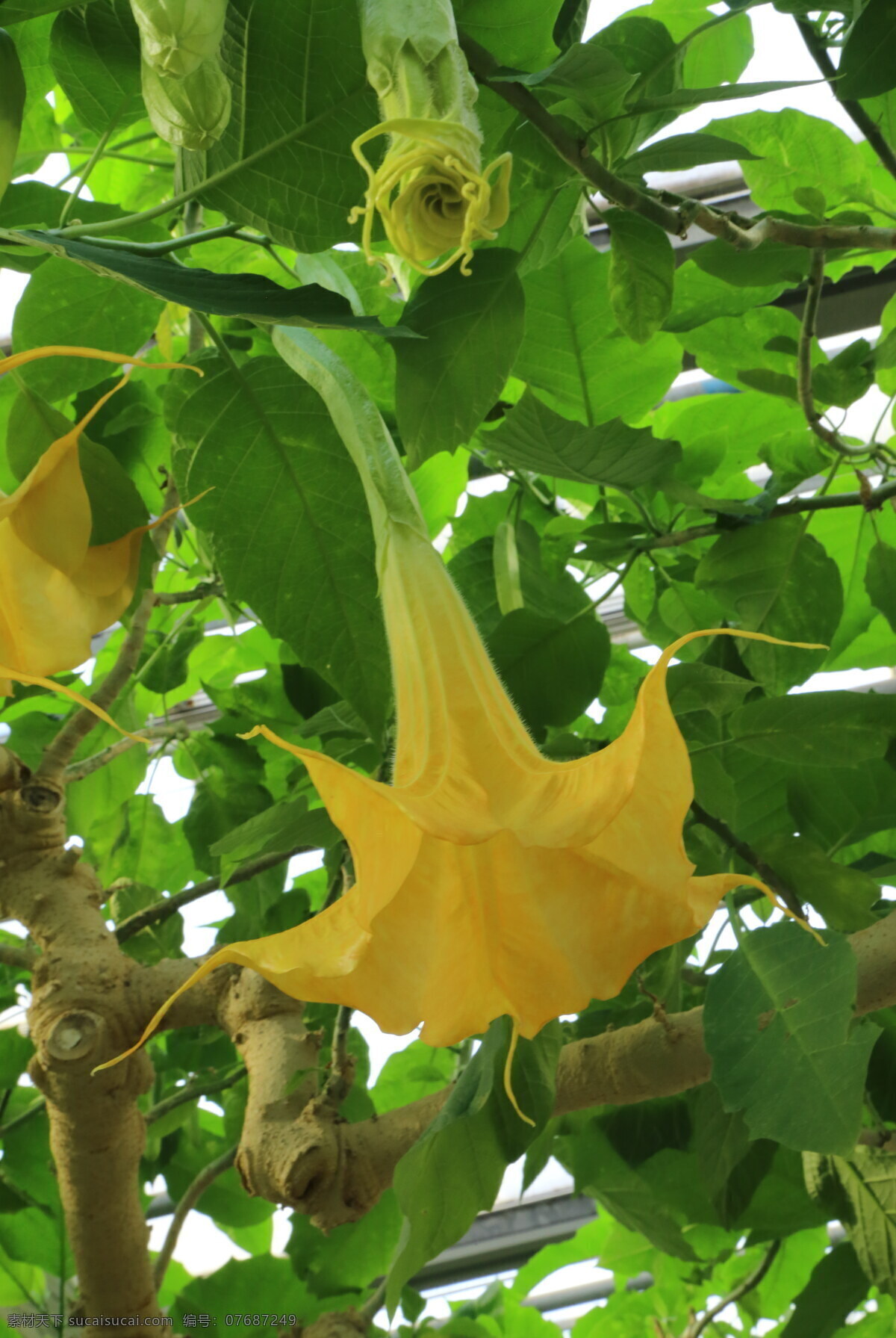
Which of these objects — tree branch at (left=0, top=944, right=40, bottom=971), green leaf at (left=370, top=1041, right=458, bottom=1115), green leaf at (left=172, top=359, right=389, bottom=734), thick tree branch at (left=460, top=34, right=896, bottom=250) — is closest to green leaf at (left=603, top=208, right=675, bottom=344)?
thick tree branch at (left=460, top=34, right=896, bottom=250)

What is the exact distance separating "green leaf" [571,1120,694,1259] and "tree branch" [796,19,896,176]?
2.01 feet

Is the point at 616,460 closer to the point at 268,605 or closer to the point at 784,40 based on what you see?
the point at 268,605

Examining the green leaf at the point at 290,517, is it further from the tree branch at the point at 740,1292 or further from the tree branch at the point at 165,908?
the tree branch at the point at 740,1292

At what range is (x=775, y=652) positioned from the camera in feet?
2.09

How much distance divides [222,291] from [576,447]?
8.9 inches

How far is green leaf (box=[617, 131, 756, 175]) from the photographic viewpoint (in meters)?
0.39

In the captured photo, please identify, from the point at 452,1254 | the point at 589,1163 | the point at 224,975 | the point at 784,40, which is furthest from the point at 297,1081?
the point at 452,1254

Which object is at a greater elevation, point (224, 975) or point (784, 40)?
point (784, 40)

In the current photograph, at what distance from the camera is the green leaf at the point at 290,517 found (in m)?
0.46

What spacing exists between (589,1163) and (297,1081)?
0.22 m

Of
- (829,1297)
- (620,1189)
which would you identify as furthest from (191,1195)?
(829,1297)

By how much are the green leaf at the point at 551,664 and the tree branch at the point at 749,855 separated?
0.27ft

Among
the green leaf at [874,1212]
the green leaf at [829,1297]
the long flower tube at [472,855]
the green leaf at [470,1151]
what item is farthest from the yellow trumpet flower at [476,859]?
the green leaf at [829,1297]

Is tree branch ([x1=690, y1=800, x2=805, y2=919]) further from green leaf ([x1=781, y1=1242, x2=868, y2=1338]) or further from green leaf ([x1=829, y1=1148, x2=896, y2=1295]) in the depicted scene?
green leaf ([x1=781, y1=1242, x2=868, y2=1338])
